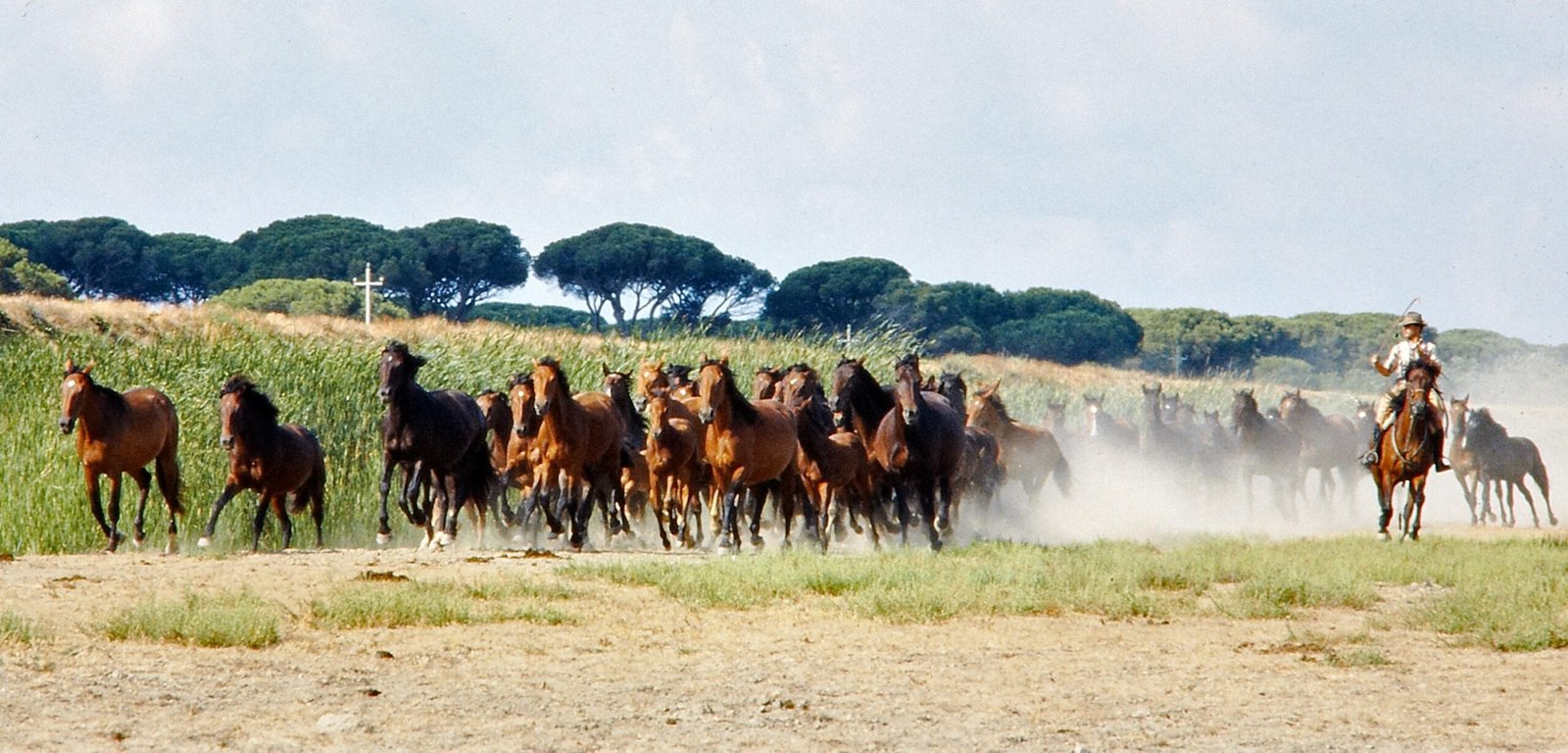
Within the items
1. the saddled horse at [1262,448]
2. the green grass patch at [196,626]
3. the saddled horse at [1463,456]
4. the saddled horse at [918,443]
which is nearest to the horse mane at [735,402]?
the saddled horse at [918,443]

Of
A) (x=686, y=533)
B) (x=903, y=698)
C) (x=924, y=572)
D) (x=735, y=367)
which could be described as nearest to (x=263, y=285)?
(x=735, y=367)

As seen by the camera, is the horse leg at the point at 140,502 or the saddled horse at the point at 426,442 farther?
the saddled horse at the point at 426,442

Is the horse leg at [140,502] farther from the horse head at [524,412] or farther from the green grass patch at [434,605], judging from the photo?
the green grass patch at [434,605]

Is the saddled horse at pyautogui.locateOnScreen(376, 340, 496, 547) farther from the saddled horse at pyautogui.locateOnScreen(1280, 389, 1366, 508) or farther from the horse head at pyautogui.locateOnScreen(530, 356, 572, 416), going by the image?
the saddled horse at pyautogui.locateOnScreen(1280, 389, 1366, 508)

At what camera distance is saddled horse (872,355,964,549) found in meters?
18.2

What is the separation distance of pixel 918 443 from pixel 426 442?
5.18 metres

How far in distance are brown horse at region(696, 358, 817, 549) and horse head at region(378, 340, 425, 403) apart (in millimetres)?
3111

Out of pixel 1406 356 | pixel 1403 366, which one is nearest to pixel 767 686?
pixel 1403 366

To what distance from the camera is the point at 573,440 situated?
61.8ft

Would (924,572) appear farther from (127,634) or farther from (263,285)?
(263,285)

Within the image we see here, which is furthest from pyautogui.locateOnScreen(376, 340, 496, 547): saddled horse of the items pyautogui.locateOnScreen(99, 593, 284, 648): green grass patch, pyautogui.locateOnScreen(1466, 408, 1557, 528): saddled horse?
pyautogui.locateOnScreen(1466, 408, 1557, 528): saddled horse

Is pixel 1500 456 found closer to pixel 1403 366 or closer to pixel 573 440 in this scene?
pixel 1403 366

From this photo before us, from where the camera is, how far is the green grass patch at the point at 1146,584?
12609 millimetres

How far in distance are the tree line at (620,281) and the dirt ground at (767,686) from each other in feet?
203
